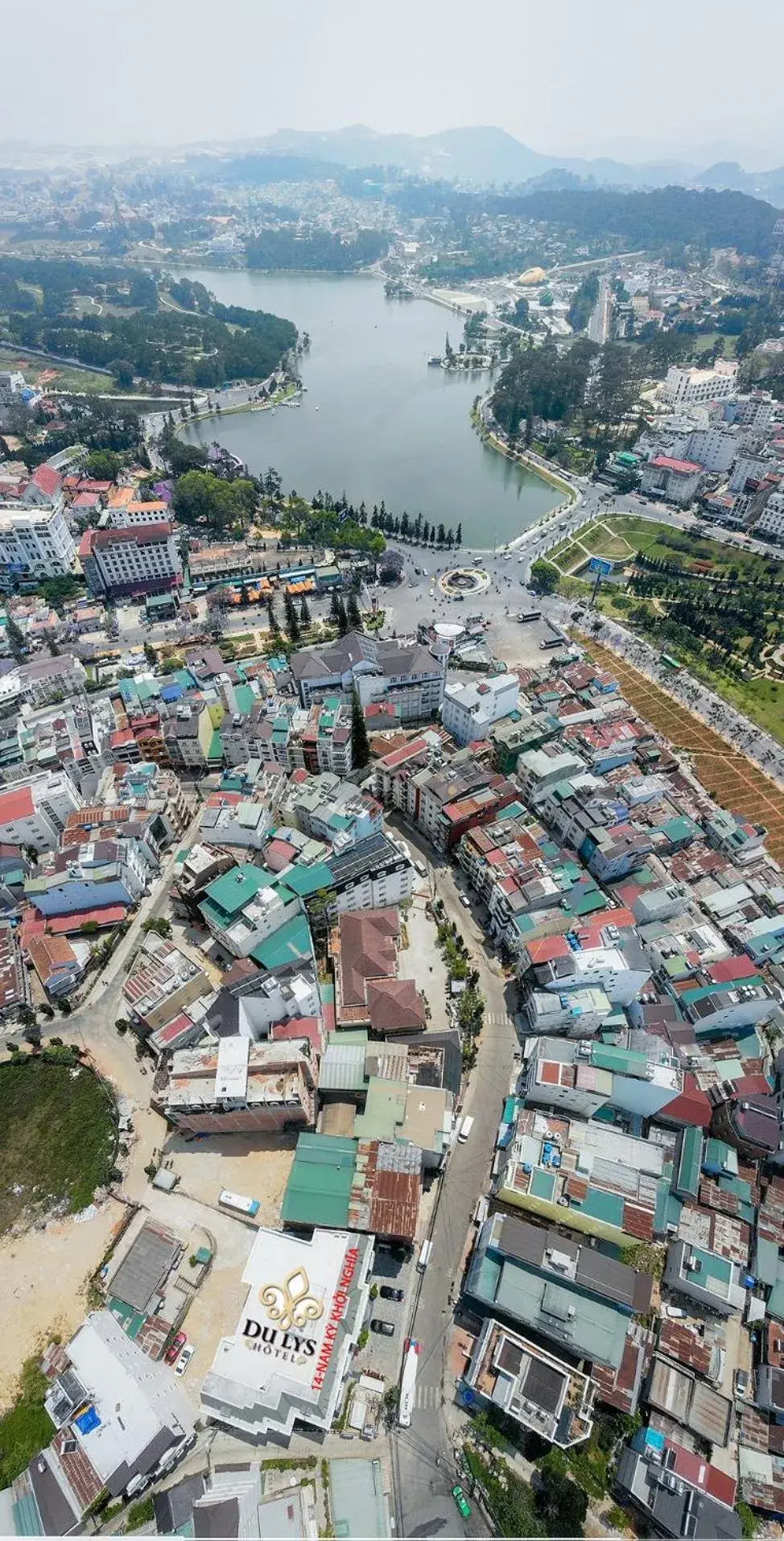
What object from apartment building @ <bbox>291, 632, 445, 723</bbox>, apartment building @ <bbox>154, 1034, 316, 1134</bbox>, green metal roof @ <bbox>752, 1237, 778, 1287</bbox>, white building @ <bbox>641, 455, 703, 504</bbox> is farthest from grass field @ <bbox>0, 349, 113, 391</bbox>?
green metal roof @ <bbox>752, 1237, 778, 1287</bbox>

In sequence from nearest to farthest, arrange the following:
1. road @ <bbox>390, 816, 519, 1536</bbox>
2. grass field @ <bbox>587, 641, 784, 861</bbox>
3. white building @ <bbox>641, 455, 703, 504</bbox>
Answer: road @ <bbox>390, 816, 519, 1536</bbox>, grass field @ <bbox>587, 641, 784, 861</bbox>, white building @ <bbox>641, 455, 703, 504</bbox>

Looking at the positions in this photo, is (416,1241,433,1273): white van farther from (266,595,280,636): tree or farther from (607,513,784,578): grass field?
(607,513,784,578): grass field

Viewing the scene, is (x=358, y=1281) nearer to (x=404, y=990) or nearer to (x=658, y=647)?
(x=404, y=990)

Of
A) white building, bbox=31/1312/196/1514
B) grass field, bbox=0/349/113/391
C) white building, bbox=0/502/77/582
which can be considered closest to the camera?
white building, bbox=31/1312/196/1514

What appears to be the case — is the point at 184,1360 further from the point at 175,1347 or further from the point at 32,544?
the point at 32,544

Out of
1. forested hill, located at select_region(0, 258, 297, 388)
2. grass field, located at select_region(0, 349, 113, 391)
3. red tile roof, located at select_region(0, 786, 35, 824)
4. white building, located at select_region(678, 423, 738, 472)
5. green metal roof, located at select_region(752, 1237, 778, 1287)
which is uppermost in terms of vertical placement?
forested hill, located at select_region(0, 258, 297, 388)

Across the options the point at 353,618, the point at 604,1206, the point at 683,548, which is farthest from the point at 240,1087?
the point at 683,548

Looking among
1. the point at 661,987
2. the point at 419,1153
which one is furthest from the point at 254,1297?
the point at 661,987
